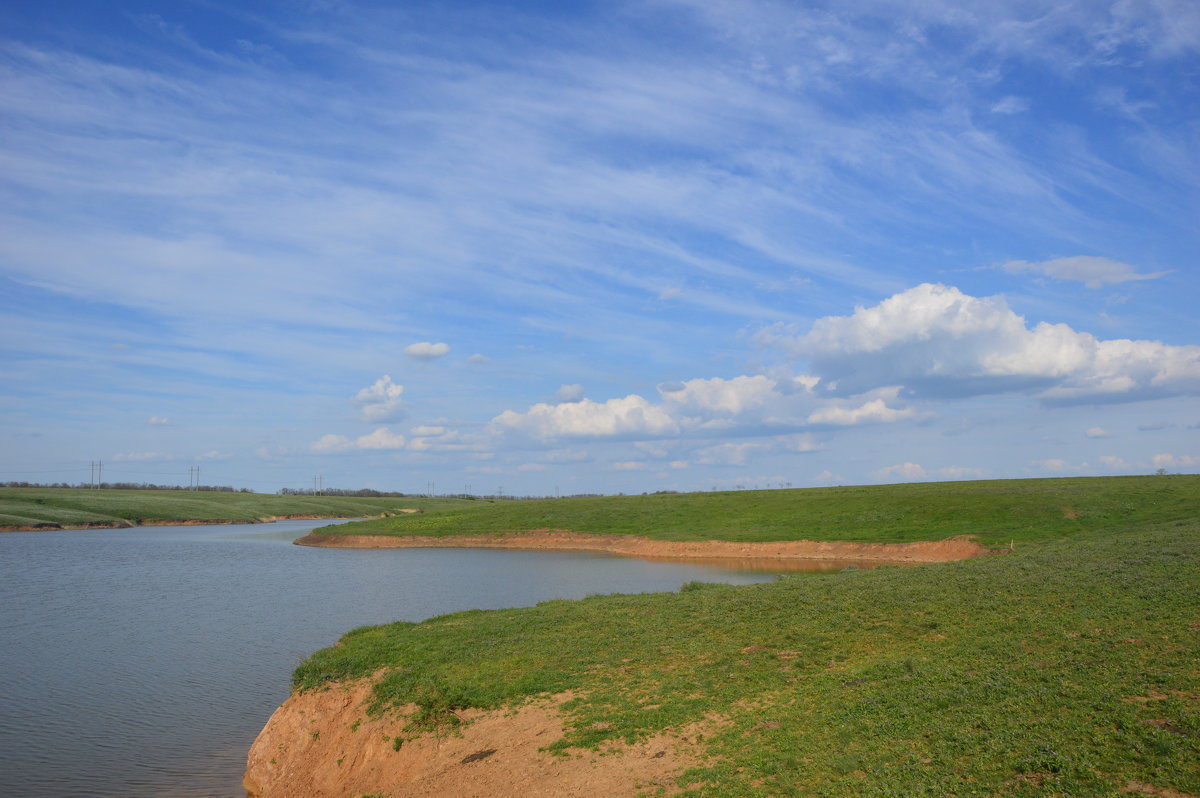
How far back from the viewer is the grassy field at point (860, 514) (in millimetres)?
61188

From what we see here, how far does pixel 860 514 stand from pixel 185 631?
60.2 metres

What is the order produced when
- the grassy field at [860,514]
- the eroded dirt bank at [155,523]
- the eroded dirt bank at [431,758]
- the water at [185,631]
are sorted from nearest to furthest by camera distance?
the eroded dirt bank at [431,758], the water at [185,631], the grassy field at [860,514], the eroded dirt bank at [155,523]

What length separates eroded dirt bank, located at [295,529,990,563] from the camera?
58928mm

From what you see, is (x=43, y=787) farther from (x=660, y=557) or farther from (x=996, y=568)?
(x=660, y=557)

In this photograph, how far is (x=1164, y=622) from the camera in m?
17.4

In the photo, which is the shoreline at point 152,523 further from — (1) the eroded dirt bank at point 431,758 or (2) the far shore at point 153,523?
(1) the eroded dirt bank at point 431,758

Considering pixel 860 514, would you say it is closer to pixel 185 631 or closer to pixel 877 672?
pixel 185 631

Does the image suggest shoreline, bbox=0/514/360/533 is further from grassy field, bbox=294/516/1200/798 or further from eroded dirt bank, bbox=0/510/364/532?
grassy field, bbox=294/516/1200/798

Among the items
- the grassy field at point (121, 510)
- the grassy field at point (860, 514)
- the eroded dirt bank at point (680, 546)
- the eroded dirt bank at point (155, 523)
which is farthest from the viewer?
the grassy field at point (121, 510)

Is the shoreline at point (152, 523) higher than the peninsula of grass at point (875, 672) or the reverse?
the reverse

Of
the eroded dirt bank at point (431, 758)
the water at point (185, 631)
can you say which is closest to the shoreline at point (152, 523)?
the water at point (185, 631)

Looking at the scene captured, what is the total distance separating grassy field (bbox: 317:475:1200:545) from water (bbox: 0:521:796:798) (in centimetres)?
1412

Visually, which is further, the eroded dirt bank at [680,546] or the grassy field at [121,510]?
the grassy field at [121,510]

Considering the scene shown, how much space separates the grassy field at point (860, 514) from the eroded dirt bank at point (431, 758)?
50.2 m
